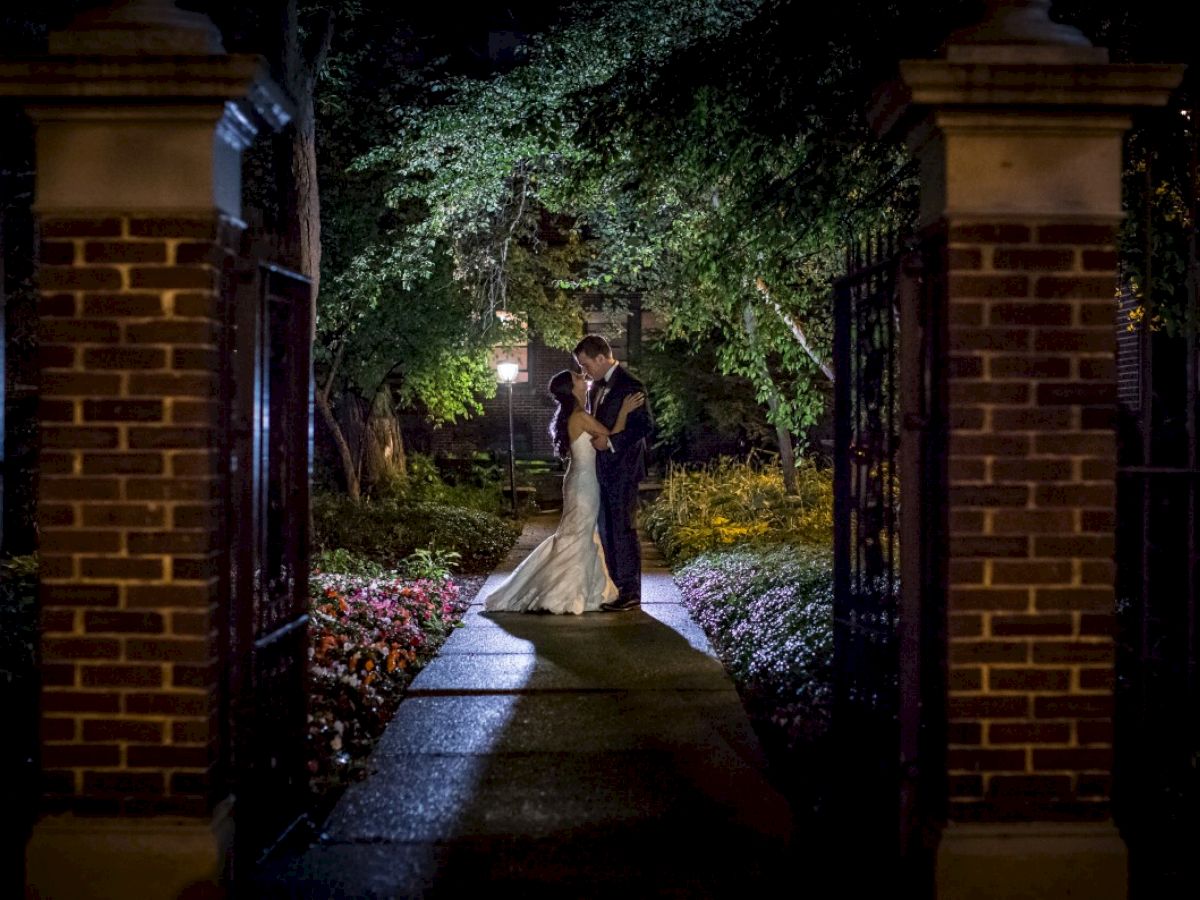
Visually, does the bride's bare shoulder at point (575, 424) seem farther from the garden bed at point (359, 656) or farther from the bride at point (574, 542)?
the garden bed at point (359, 656)

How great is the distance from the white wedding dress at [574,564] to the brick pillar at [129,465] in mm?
5309

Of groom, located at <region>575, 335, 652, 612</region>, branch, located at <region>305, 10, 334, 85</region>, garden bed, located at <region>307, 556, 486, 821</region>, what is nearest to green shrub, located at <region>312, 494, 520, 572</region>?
garden bed, located at <region>307, 556, 486, 821</region>

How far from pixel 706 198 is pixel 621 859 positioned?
8.96m

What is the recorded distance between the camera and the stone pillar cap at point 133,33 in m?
3.41

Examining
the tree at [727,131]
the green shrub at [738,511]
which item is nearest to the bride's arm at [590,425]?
the tree at [727,131]

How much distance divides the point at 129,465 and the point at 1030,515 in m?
2.80

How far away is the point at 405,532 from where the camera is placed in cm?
1431

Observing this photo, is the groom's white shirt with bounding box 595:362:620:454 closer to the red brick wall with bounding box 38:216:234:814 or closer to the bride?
the bride

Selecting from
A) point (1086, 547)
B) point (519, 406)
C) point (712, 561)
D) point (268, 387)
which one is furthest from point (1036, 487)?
point (519, 406)

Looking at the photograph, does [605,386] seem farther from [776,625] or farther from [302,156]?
[302,156]

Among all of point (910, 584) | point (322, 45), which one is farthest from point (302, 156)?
point (910, 584)

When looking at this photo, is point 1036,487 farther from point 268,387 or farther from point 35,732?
point 35,732

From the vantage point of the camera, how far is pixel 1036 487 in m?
3.45

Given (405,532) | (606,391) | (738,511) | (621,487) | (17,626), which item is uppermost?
(606,391)
